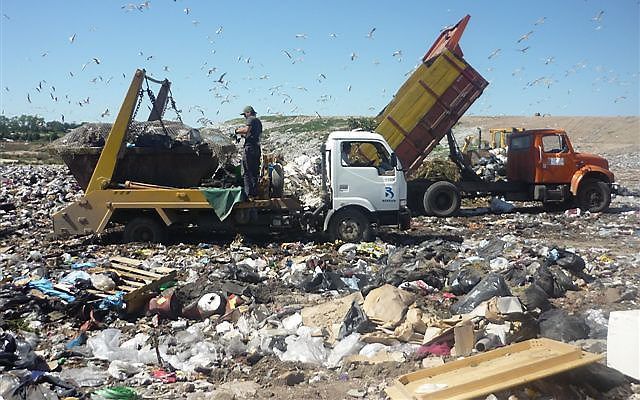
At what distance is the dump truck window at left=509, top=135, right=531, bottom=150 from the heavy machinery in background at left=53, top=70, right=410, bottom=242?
5.23 meters

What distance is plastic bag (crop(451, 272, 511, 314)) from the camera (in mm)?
5836

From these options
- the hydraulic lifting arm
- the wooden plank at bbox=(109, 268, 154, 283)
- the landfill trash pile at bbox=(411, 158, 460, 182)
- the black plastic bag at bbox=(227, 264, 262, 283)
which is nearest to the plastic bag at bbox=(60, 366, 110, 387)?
the wooden plank at bbox=(109, 268, 154, 283)

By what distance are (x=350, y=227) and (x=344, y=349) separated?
182 inches

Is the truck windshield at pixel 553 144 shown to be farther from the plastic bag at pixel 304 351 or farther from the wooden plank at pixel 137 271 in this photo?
the plastic bag at pixel 304 351

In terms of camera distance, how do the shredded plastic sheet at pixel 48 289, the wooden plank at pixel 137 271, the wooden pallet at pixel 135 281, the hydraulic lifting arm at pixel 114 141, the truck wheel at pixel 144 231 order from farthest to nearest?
the truck wheel at pixel 144 231, the hydraulic lifting arm at pixel 114 141, the wooden plank at pixel 137 271, the wooden pallet at pixel 135 281, the shredded plastic sheet at pixel 48 289

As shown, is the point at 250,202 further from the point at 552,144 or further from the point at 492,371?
the point at 552,144

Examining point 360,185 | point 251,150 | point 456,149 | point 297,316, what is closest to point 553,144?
point 456,149

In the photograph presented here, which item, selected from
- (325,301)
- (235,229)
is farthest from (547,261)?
(235,229)

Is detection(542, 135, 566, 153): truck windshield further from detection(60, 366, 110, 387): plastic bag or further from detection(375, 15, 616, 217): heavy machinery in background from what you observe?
detection(60, 366, 110, 387): plastic bag

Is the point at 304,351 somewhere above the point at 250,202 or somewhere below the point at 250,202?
below

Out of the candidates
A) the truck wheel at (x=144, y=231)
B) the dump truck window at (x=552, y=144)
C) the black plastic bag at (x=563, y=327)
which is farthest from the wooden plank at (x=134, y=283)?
the dump truck window at (x=552, y=144)

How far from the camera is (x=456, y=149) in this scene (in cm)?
1403

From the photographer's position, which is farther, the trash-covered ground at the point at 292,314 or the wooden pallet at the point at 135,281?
the wooden pallet at the point at 135,281

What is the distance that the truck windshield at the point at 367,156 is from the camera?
946 cm
